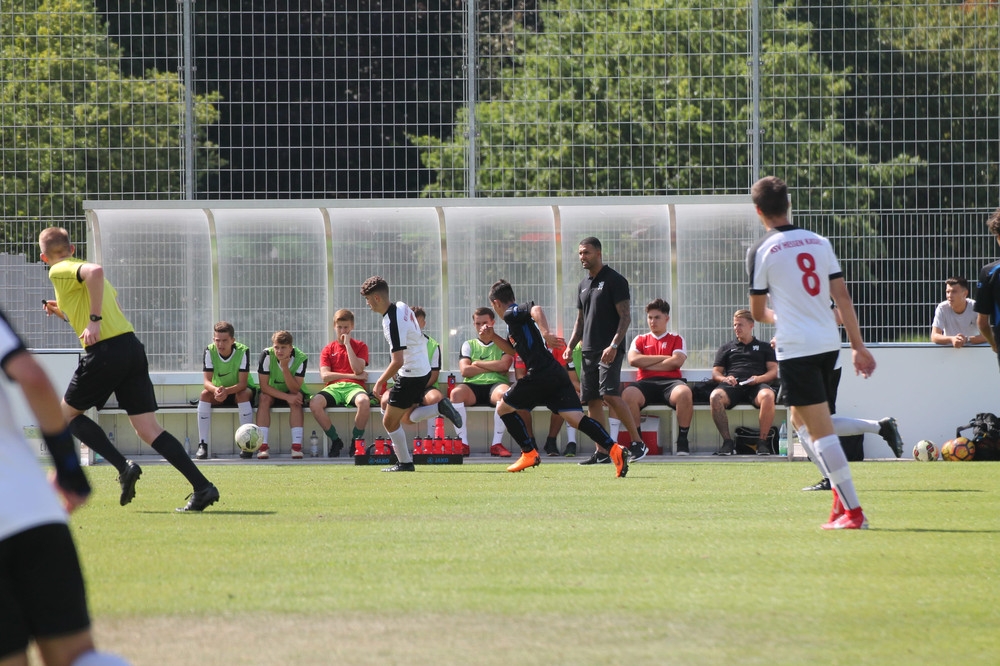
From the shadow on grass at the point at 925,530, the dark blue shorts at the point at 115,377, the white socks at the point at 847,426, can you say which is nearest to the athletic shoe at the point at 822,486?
the white socks at the point at 847,426

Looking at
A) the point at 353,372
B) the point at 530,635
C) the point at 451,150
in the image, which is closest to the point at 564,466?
the point at 353,372

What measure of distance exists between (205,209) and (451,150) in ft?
9.61

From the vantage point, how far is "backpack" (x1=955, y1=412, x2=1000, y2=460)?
1523cm

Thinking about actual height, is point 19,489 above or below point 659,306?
below

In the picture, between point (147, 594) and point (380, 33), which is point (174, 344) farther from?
point (147, 594)

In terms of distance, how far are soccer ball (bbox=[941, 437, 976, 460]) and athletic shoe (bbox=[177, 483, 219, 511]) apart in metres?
8.73

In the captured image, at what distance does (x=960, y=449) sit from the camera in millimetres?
15242

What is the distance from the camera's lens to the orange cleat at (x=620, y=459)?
12.1 m

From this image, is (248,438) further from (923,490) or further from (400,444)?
(923,490)

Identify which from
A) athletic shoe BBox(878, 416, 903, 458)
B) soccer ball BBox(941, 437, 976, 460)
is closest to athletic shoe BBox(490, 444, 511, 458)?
soccer ball BBox(941, 437, 976, 460)

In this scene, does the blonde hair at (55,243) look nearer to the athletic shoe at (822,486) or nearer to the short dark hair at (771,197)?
the short dark hair at (771,197)

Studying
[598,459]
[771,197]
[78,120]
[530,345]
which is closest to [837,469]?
[771,197]

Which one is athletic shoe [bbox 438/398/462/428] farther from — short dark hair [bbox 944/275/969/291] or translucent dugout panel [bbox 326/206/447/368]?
short dark hair [bbox 944/275/969/291]

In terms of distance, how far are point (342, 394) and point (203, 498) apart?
753 centimetres
